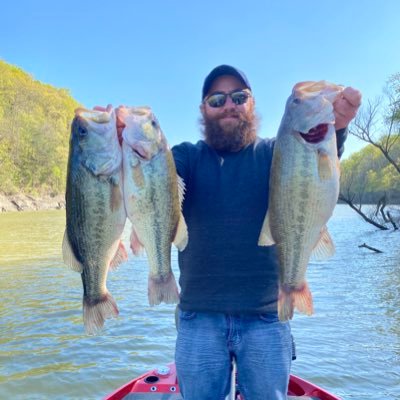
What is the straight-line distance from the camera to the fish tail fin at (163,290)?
110 inches

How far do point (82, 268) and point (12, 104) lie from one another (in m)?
72.6

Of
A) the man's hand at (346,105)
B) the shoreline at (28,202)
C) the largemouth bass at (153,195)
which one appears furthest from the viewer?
the shoreline at (28,202)

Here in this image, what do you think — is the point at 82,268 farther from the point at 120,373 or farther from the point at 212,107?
the point at 120,373

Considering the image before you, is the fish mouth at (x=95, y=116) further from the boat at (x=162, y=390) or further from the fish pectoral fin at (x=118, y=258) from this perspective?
the boat at (x=162, y=390)

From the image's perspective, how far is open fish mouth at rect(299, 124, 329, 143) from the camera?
2.75 meters

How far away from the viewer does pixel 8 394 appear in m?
6.89

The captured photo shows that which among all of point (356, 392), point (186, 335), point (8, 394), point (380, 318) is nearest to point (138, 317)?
point (8, 394)

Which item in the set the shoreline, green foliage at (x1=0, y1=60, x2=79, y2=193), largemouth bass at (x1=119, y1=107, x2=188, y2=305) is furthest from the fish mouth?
green foliage at (x1=0, y1=60, x2=79, y2=193)

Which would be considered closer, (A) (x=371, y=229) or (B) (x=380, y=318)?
(B) (x=380, y=318)

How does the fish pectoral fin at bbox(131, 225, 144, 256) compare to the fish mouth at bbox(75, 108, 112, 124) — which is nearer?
the fish mouth at bbox(75, 108, 112, 124)

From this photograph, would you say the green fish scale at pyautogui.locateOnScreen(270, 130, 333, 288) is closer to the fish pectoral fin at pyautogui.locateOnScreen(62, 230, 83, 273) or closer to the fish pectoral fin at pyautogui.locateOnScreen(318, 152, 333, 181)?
the fish pectoral fin at pyautogui.locateOnScreen(318, 152, 333, 181)

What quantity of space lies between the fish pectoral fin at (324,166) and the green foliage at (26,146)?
6131 centimetres

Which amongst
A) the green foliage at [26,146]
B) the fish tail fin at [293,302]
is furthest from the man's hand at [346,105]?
the green foliage at [26,146]

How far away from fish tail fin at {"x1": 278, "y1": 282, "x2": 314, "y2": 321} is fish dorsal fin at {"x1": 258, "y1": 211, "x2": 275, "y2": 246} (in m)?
0.35
